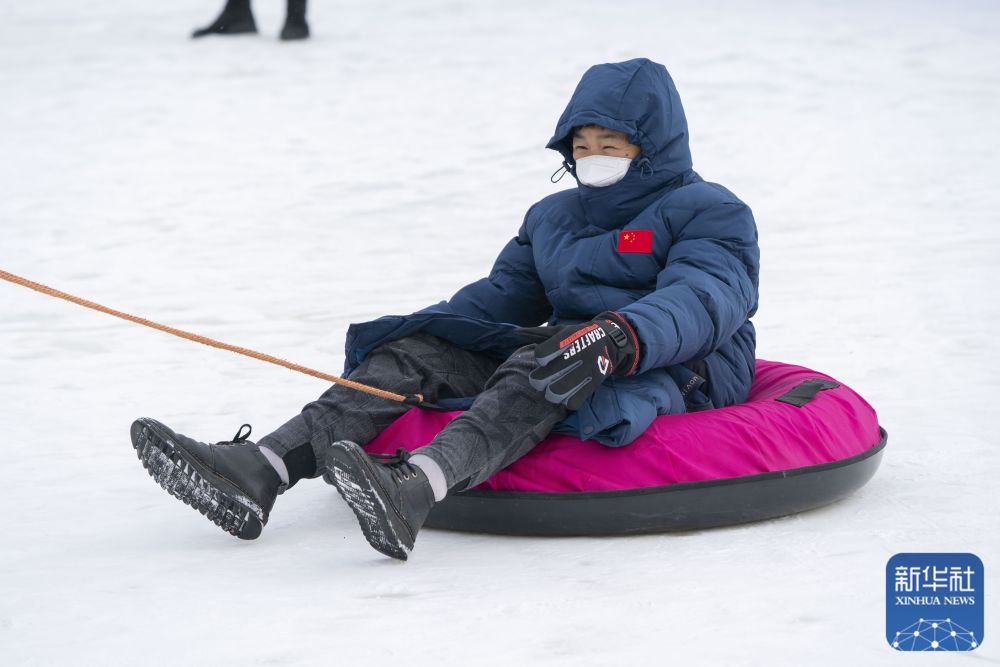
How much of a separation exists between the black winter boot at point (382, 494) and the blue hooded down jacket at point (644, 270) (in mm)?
420

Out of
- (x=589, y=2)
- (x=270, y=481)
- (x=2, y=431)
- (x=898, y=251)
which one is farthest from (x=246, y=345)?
(x=589, y=2)

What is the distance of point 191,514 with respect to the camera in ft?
10.6

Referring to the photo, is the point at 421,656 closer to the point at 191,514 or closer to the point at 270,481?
the point at 270,481

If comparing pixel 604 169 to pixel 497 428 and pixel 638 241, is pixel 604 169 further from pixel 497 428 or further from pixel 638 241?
pixel 497 428

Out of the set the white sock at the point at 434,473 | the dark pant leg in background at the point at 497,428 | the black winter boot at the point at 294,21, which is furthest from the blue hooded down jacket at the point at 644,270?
the black winter boot at the point at 294,21

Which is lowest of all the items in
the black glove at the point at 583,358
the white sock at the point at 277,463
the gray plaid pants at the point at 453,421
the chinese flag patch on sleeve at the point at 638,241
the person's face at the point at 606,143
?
the white sock at the point at 277,463

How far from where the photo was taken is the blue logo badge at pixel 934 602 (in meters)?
2.29

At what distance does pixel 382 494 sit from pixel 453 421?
0.34m

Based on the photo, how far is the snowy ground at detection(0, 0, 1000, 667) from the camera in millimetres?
2457

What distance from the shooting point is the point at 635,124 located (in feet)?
10.2

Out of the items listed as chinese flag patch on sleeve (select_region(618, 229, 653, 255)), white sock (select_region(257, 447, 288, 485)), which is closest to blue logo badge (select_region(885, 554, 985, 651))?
chinese flag patch on sleeve (select_region(618, 229, 653, 255))

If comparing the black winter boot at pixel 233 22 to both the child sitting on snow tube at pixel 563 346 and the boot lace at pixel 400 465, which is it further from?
the boot lace at pixel 400 465

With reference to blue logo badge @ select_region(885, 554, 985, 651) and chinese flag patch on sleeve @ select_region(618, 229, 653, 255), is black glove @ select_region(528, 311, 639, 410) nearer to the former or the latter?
chinese flag patch on sleeve @ select_region(618, 229, 653, 255)

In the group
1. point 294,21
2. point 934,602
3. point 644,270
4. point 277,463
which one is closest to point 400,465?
point 277,463
